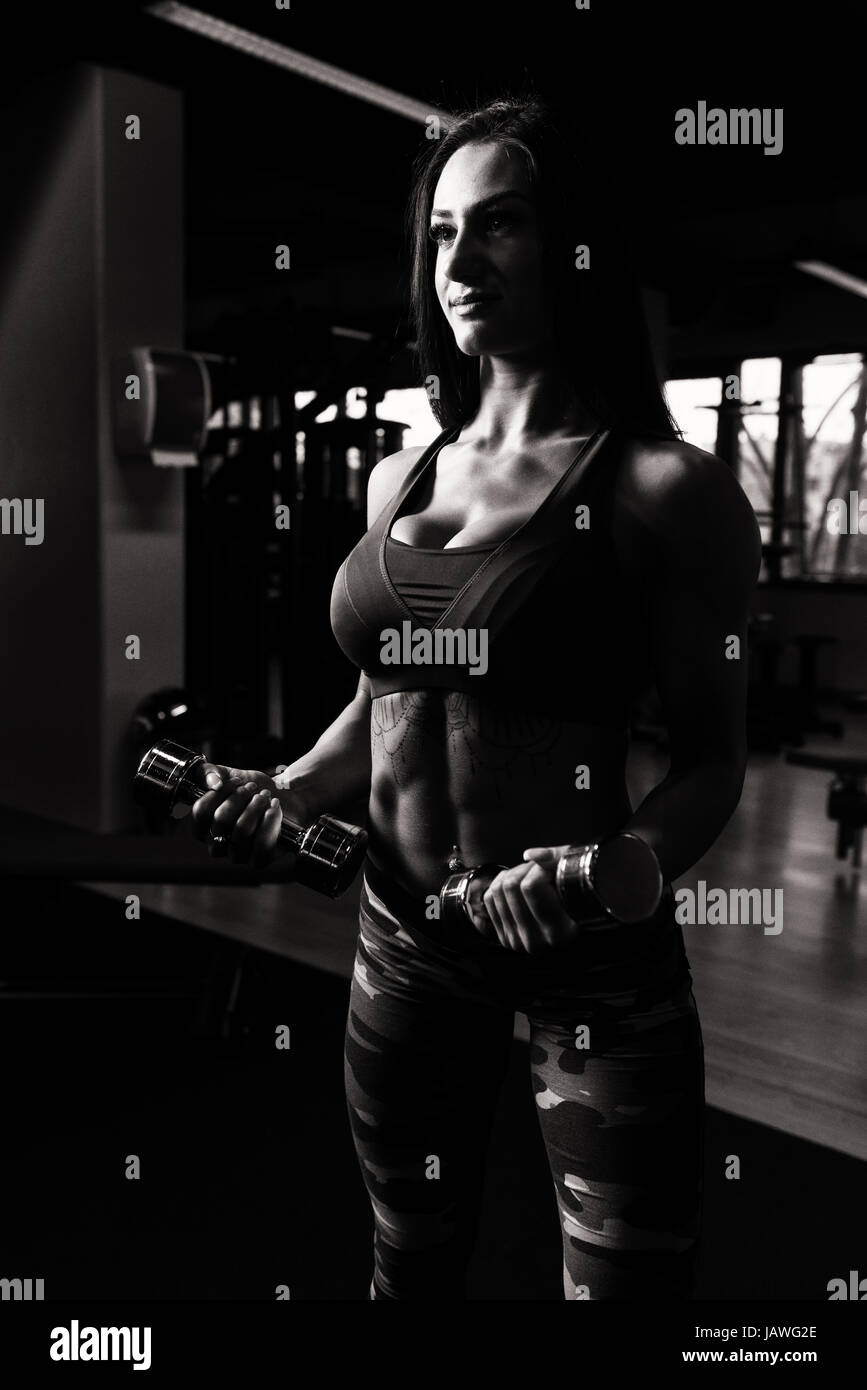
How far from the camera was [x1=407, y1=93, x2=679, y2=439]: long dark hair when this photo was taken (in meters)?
1.02

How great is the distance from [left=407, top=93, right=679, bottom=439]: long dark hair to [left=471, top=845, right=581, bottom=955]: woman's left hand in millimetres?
383

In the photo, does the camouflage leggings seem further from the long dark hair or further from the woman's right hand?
the long dark hair

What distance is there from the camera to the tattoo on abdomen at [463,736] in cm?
103

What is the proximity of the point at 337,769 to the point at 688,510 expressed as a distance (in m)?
0.45

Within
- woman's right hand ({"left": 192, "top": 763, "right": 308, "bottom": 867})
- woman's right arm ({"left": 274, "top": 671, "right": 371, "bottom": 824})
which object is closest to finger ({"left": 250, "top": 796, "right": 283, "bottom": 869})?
woman's right hand ({"left": 192, "top": 763, "right": 308, "bottom": 867})

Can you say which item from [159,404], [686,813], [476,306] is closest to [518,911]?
[686,813]

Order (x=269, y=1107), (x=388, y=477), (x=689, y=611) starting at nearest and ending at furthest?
(x=689, y=611)
(x=388, y=477)
(x=269, y=1107)

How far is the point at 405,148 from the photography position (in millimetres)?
6113

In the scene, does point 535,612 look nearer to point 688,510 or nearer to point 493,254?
point 688,510

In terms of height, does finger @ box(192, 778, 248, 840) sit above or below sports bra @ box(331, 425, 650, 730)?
below

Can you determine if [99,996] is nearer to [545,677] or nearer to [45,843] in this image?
[45,843]

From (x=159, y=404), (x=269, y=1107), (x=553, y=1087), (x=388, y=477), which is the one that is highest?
(x=159, y=404)

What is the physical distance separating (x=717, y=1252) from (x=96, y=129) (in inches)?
169

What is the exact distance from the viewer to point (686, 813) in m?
0.98
